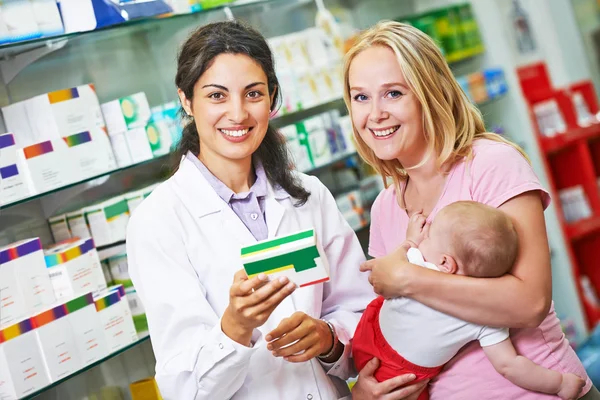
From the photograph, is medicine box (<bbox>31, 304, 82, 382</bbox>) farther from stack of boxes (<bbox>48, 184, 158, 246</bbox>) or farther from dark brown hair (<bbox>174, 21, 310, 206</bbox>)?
dark brown hair (<bbox>174, 21, 310, 206</bbox>)

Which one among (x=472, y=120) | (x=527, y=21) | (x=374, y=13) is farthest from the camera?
(x=527, y=21)

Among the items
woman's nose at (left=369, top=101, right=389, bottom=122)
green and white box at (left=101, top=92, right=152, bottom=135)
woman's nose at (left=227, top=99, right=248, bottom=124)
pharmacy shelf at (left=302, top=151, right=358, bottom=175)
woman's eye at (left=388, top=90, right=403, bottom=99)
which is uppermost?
green and white box at (left=101, top=92, right=152, bottom=135)

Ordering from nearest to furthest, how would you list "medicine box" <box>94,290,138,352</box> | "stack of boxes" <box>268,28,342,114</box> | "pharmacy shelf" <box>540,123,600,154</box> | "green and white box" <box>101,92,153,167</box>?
"medicine box" <box>94,290,138,352</box> < "green and white box" <box>101,92,153,167</box> < "stack of boxes" <box>268,28,342,114</box> < "pharmacy shelf" <box>540,123,600,154</box>

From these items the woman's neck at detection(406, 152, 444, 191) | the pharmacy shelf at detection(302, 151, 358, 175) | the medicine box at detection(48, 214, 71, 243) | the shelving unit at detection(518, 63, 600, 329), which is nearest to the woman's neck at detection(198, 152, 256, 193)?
the woman's neck at detection(406, 152, 444, 191)

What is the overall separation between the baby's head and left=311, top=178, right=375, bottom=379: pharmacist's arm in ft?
1.42

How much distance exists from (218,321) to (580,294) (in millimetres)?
3905

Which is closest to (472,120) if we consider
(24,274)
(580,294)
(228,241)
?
(228,241)

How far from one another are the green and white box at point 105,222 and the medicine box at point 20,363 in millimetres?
542

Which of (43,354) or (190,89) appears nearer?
(190,89)

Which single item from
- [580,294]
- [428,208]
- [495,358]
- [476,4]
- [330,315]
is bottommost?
[580,294]

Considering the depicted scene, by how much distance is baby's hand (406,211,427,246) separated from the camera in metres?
2.06

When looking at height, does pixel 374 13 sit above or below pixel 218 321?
above

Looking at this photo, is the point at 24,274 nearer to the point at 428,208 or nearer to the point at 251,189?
the point at 251,189

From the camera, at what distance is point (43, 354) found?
262cm
